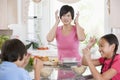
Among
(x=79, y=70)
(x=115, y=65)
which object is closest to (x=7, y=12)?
(x=79, y=70)

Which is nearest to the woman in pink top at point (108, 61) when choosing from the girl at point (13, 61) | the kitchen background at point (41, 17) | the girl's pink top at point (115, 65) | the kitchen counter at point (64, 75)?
the girl's pink top at point (115, 65)

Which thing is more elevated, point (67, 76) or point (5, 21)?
A: point (5, 21)

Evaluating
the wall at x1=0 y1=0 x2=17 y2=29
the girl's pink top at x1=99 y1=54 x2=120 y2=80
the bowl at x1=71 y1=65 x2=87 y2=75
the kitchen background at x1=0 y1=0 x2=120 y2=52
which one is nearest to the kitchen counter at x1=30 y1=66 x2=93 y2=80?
the bowl at x1=71 y1=65 x2=87 y2=75

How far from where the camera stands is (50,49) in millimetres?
3904

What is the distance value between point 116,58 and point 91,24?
1922mm

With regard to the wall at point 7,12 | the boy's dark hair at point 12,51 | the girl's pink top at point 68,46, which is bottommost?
the girl's pink top at point 68,46

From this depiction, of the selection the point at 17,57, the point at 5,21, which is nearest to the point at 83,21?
the point at 5,21

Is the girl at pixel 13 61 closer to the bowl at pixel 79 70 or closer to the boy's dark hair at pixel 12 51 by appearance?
the boy's dark hair at pixel 12 51

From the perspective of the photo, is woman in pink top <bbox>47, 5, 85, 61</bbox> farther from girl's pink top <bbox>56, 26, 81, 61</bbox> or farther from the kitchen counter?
the kitchen counter

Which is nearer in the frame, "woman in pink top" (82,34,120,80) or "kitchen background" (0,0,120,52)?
"woman in pink top" (82,34,120,80)

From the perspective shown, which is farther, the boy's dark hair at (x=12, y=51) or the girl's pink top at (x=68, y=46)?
the girl's pink top at (x=68, y=46)

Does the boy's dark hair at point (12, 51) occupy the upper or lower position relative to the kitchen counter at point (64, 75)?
upper

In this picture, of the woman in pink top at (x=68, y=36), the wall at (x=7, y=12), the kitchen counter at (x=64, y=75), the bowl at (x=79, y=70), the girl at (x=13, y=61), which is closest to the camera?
the girl at (x=13, y=61)

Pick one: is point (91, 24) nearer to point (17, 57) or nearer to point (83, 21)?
point (83, 21)
